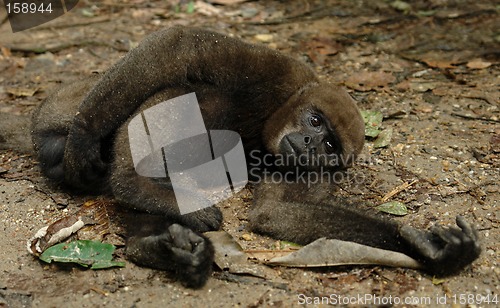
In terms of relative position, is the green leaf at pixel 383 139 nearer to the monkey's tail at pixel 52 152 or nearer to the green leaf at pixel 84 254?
the green leaf at pixel 84 254

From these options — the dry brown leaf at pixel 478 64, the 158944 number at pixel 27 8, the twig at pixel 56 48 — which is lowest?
the dry brown leaf at pixel 478 64

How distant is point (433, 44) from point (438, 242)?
416 centimetres

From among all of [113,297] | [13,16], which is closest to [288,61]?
[113,297]

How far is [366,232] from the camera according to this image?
13.7 ft

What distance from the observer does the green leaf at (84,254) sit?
399 centimetres

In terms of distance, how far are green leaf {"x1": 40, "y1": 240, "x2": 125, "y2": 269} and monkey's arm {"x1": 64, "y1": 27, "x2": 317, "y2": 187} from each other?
0.64m

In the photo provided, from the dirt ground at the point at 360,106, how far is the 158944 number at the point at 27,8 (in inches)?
12.6

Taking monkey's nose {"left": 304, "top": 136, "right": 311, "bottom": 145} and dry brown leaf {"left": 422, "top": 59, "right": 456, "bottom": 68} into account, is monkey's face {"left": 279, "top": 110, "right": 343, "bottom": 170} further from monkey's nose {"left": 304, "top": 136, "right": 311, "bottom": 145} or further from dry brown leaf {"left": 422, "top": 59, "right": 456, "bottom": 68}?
dry brown leaf {"left": 422, "top": 59, "right": 456, "bottom": 68}

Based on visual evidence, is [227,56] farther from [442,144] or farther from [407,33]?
[407,33]

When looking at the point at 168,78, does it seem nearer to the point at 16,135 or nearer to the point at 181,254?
the point at 181,254

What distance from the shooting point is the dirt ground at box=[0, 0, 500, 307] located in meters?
3.80

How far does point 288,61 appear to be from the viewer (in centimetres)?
495

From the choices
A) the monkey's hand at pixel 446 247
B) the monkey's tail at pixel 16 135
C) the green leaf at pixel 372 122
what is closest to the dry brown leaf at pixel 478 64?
the green leaf at pixel 372 122

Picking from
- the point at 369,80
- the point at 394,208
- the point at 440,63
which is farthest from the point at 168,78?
the point at 440,63
